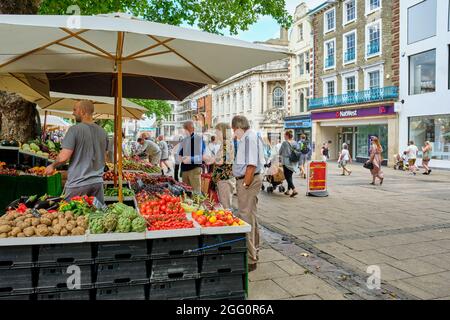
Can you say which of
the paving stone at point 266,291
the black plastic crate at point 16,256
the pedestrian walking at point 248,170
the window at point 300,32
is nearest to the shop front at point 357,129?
the window at point 300,32

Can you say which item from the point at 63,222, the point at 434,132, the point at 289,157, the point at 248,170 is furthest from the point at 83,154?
the point at 434,132

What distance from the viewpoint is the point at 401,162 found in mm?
22828

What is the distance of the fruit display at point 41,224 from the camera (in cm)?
325

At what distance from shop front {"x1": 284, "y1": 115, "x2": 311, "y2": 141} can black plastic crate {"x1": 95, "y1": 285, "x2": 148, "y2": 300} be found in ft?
105

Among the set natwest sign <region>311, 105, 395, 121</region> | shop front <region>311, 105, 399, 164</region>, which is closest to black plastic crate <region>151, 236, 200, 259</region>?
shop front <region>311, 105, 399, 164</region>

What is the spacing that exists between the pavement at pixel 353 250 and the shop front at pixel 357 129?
50.0 ft

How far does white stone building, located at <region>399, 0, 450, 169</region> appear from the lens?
21250mm

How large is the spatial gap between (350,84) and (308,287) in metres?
27.4

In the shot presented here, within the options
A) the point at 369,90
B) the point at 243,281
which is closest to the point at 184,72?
the point at 243,281

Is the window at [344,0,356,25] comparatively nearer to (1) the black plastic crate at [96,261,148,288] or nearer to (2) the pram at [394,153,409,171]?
(2) the pram at [394,153,409,171]

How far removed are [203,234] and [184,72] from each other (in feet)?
8.37

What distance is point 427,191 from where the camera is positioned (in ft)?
41.9

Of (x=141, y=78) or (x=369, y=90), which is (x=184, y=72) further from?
(x=369, y=90)

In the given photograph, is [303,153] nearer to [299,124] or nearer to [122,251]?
[122,251]
